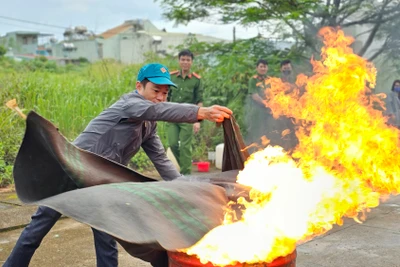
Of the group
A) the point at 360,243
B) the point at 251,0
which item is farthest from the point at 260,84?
the point at 360,243

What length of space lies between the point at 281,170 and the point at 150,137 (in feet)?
4.58

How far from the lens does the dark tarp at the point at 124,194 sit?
2141 mm

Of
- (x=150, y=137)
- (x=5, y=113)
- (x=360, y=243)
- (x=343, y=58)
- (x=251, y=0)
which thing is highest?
(x=251, y=0)

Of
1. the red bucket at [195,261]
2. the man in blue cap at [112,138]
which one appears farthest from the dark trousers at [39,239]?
the red bucket at [195,261]

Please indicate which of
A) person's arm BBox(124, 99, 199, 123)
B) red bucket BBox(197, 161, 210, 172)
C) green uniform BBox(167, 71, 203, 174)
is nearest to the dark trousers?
person's arm BBox(124, 99, 199, 123)

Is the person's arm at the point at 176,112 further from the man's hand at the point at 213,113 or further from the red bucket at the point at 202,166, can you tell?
the red bucket at the point at 202,166

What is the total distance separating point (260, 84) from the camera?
336 inches

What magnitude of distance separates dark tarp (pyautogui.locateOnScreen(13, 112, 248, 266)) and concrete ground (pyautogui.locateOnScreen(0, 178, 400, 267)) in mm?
1736

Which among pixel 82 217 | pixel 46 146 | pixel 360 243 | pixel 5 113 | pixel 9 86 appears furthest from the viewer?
pixel 9 86

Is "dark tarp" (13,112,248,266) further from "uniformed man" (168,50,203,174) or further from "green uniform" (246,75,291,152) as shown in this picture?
"green uniform" (246,75,291,152)

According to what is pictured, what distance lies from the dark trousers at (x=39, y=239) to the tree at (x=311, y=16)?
759 centimetres

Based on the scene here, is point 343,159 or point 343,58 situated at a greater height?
point 343,58

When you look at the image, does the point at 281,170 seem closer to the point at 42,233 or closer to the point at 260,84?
the point at 42,233

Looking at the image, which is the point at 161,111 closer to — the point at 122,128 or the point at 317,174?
the point at 122,128
